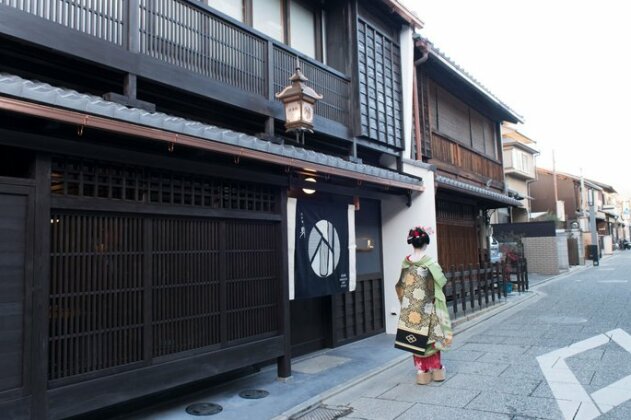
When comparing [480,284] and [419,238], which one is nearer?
[419,238]

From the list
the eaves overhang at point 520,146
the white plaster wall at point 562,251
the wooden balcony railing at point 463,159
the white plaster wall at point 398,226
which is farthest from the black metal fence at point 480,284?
the eaves overhang at point 520,146

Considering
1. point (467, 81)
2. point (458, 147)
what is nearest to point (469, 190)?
point (458, 147)

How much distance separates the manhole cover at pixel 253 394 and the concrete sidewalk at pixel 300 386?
62 mm

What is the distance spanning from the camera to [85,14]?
5.35 metres

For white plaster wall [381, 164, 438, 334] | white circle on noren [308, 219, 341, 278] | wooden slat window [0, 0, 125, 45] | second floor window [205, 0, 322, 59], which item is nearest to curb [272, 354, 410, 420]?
white circle on noren [308, 219, 341, 278]

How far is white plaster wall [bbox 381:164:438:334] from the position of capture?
10.8 meters

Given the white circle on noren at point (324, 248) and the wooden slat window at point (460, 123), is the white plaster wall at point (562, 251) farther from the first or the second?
the white circle on noren at point (324, 248)

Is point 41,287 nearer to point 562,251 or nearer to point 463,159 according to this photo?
point 463,159

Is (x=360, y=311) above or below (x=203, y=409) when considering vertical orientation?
above

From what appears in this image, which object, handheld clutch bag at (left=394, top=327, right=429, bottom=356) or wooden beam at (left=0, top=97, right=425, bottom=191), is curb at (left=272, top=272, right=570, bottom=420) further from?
wooden beam at (left=0, top=97, right=425, bottom=191)

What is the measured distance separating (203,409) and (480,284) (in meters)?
9.64

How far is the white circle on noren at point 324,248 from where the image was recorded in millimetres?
8209

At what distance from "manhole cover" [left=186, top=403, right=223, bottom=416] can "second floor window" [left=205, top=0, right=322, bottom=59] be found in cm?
590

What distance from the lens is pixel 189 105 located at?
692 cm
